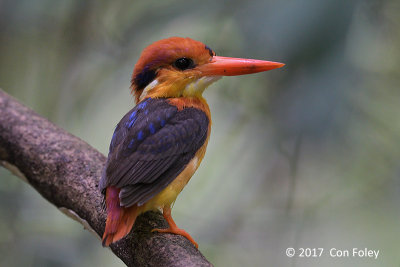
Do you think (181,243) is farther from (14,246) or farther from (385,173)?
(385,173)

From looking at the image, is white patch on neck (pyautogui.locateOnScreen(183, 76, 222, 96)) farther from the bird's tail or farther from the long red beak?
the bird's tail

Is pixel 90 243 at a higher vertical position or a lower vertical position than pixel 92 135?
lower

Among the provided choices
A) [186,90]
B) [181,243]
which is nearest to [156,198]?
[181,243]

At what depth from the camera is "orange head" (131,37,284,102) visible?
8.01 feet

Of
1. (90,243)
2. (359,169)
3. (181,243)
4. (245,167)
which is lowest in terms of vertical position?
(90,243)

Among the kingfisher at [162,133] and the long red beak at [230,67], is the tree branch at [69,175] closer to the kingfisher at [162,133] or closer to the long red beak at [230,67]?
the kingfisher at [162,133]

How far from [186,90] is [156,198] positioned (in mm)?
628

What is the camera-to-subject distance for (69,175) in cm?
242

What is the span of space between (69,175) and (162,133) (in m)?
0.54

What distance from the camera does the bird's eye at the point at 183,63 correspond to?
96.9 inches

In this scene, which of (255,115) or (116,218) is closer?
(116,218)

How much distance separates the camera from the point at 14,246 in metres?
2.70
